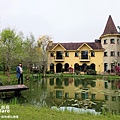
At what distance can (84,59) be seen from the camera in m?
42.1

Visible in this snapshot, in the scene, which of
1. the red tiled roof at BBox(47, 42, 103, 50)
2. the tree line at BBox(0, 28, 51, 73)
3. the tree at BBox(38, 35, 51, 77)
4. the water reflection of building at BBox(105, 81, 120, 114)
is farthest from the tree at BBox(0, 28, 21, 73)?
the red tiled roof at BBox(47, 42, 103, 50)

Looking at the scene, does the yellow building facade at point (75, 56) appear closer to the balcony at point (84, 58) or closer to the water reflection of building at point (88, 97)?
the balcony at point (84, 58)

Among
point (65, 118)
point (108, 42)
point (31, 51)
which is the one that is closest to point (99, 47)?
point (108, 42)

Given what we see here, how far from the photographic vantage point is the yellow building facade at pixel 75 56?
4157 centimetres

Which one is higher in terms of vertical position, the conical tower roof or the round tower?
the conical tower roof

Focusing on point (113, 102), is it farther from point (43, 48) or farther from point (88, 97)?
point (43, 48)

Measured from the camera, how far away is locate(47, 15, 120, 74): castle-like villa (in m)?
40.4

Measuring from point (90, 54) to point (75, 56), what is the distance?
3.24 m

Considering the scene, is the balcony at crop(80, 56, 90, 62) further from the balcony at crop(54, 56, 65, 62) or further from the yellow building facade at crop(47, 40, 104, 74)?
the balcony at crop(54, 56, 65, 62)

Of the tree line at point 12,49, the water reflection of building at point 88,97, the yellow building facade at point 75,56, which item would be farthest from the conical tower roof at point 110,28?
the water reflection of building at point 88,97

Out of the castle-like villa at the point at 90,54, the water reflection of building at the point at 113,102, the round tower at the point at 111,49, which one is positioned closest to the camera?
the water reflection of building at the point at 113,102

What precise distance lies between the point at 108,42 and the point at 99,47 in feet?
7.03

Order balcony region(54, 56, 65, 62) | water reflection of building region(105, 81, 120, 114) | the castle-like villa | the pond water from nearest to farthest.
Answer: water reflection of building region(105, 81, 120, 114) < the pond water < the castle-like villa < balcony region(54, 56, 65, 62)

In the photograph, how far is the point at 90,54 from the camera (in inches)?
1652
